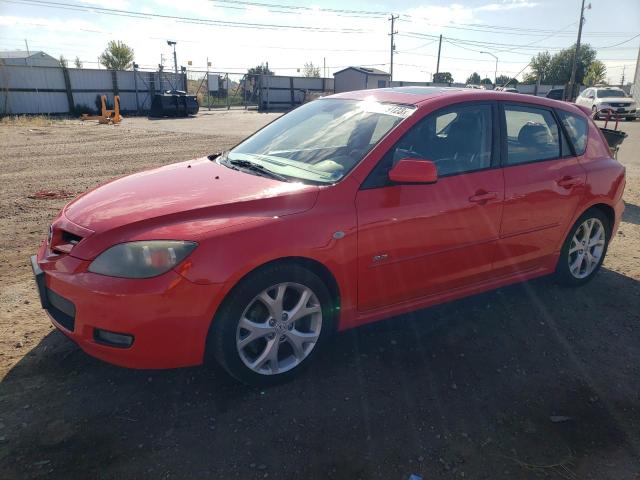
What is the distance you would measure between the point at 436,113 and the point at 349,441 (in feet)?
7.34

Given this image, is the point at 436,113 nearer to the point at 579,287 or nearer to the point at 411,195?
the point at 411,195

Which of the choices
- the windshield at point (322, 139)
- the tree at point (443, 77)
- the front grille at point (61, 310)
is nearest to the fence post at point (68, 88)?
the windshield at point (322, 139)

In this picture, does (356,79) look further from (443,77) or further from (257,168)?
(257,168)

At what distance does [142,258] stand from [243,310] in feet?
1.96

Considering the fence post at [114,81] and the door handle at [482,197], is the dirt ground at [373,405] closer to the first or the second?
the door handle at [482,197]

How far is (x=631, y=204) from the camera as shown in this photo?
7.58 m

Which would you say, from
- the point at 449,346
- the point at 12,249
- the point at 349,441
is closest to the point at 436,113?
the point at 449,346

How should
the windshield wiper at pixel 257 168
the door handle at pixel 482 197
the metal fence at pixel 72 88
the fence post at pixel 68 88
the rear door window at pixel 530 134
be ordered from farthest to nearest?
the fence post at pixel 68 88
the metal fence at pixel 72 88
the rear door window at pixel 530 134
the door handle at pixel 482 197
the windshield wiper at pixel 257 168

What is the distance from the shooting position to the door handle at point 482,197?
3447 mm

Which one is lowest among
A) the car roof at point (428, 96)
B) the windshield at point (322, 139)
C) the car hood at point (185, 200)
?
the car hood at point (185, 200)

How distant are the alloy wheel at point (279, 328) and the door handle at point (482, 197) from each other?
1.39 meters

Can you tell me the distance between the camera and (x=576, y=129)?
4.29 m

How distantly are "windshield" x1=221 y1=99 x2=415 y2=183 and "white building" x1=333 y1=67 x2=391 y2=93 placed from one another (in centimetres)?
4330

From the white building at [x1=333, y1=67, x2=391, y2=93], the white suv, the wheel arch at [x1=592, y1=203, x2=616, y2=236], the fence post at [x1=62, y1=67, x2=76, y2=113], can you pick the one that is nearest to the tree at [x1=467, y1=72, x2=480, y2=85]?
the white building at [x1=333, y1=67, x2=391, y2=93]
